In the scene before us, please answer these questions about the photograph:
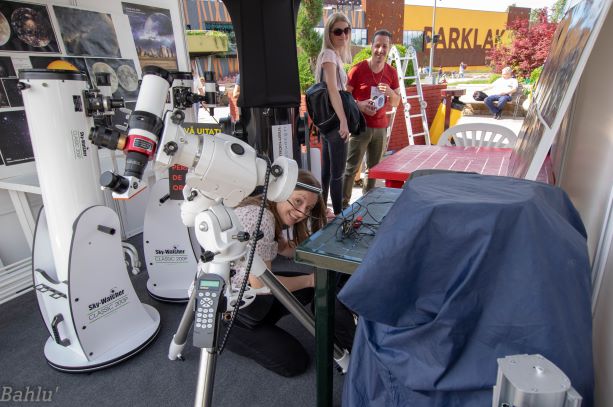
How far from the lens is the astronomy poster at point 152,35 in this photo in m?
3.00

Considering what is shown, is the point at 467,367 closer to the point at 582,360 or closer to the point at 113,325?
the point at 582,360

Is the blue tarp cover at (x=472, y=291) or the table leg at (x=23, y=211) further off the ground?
the blue tarp cover at (x=472, y=291)

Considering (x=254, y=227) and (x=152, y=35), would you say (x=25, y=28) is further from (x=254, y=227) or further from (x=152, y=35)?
(x=254, y=227)

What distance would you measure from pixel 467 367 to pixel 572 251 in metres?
0.27

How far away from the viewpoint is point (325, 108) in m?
2.73

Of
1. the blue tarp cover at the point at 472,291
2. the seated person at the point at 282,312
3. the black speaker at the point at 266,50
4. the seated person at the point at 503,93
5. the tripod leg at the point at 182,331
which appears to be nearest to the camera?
the blue tarp cover at the point at 472,291

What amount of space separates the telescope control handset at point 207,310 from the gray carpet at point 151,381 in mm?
739

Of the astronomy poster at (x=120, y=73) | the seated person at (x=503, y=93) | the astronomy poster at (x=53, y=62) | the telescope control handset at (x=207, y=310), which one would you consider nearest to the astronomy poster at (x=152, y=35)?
the astronomy poster at (x=120, y=73)

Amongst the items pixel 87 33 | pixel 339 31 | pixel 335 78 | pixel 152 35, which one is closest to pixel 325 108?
pixel 335 78

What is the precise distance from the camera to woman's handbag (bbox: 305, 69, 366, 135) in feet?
8.91

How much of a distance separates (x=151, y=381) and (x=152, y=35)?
276 cm

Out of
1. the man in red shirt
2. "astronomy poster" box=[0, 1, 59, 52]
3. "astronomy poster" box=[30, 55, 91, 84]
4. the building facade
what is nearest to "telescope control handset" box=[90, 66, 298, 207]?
"astronomy poster" box=[30, 55, 91, 84]

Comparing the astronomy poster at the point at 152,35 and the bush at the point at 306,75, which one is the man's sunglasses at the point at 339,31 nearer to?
the astronomy poster at the point at 152,35

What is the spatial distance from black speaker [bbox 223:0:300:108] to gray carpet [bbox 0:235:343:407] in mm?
1489
